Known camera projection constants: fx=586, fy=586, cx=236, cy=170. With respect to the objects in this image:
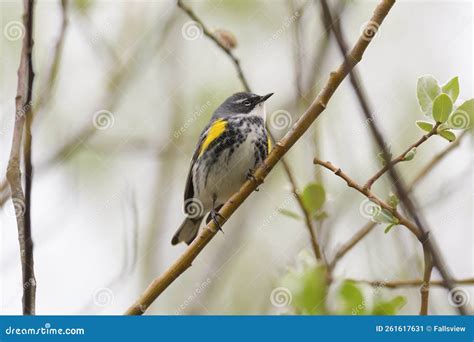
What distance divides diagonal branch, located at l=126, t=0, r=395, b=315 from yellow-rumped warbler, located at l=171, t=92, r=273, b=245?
1604 mm

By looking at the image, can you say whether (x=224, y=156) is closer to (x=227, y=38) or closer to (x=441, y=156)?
(x=227, y=38)

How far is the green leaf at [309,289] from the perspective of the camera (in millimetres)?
1978

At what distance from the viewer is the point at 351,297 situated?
6.30ft

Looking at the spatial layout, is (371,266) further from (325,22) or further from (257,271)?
(257,271)

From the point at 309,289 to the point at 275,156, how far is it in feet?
3.33

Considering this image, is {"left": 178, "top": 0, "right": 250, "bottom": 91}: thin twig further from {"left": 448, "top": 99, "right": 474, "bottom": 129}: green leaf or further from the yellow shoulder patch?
the yellow shoulder patch

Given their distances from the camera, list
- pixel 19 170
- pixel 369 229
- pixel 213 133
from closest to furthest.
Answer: pixel 19 170 < pixel 369 229 < pixel 213 133

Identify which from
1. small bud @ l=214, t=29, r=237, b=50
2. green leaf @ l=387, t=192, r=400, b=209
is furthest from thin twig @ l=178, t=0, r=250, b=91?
green leaf @ l=387, t=192, r=400, b=209

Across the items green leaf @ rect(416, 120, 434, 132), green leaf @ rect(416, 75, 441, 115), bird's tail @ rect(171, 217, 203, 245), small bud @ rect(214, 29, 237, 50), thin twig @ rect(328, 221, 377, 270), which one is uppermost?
small bud @ rect(214, 29, 237, 50)

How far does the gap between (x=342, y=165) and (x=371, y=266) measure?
1.22m

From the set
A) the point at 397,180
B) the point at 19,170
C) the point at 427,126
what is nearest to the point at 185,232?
the point at 19,170

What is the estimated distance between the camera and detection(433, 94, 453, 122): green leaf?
7.38 feet

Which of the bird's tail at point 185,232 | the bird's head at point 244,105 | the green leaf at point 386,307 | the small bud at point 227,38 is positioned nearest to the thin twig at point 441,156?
the green leaf at point 386,307

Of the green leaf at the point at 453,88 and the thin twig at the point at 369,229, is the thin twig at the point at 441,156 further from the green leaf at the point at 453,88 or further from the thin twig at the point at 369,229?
the green leaf at the point at 453,88
